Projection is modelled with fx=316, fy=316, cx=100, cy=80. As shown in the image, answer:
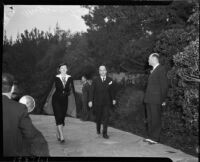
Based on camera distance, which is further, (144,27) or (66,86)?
(144,27)

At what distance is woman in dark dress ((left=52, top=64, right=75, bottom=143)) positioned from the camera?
6004mm

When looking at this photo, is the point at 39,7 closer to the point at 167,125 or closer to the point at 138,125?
the point at 138,125

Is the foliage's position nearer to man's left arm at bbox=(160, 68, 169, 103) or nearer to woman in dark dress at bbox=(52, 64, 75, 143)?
man's left arm at bbox=(160, 68, 169, 103)

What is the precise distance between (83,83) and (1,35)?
1.75 m

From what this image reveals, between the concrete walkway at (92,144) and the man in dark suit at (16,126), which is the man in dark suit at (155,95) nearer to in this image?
the concrete walkway at (92,144)

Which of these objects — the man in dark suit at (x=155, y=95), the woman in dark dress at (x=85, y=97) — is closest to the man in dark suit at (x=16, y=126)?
the woman in dark dress at (x=85, y=97)

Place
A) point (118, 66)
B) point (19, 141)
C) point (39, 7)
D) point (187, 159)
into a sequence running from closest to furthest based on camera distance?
point (19, 141) → point (187, 159) → point (39, 7) → point (118, 66)

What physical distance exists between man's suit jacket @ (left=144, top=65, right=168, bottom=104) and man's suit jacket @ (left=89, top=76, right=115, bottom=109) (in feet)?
2.29

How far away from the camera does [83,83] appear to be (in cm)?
614

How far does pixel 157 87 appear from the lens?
6062 millimetres

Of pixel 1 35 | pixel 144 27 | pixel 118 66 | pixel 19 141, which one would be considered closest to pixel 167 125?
pixel 118 66

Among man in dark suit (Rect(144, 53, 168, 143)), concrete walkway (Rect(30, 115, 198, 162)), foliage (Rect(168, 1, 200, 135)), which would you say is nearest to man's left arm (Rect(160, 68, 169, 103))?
man in dark suit (Rect(144, 53, 168, 143))

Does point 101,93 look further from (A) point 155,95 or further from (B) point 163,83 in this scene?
(B) point 163,83

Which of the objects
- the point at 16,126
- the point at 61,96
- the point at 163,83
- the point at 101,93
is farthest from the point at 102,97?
the point at 16,126
